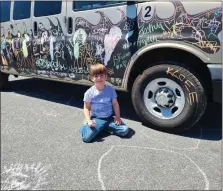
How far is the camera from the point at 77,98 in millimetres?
4281

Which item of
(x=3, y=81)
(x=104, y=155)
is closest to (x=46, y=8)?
(x=3, y=81)

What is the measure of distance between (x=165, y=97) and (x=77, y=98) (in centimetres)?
177

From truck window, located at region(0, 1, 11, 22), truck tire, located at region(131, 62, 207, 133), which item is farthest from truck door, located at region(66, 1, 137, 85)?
truck window, located at region(0, 1, 11, 22)

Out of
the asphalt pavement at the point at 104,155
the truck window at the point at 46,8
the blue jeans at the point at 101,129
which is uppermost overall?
the truck window at the point at 46,8

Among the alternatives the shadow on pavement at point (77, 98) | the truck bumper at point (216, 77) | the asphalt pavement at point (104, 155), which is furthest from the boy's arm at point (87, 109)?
the truck bumper at point (216, 77)

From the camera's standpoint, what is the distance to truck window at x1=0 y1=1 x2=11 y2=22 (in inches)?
173

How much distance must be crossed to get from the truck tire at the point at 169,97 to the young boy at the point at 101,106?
0.84ft

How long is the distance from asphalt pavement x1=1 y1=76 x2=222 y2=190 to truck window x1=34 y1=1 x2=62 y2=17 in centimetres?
130

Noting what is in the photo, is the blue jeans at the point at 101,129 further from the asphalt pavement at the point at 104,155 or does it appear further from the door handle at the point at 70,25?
the door handle at the point at 70,25

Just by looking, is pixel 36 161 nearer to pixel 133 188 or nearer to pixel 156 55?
pixel 133 188

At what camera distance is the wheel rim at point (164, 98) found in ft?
9.37

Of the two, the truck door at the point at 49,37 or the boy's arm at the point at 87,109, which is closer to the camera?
the boy's arm at the point at 87,109

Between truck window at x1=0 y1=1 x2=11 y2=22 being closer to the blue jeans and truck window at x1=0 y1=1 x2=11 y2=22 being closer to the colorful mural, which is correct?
the colorful mural

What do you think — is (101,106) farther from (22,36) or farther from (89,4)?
(22,36)
